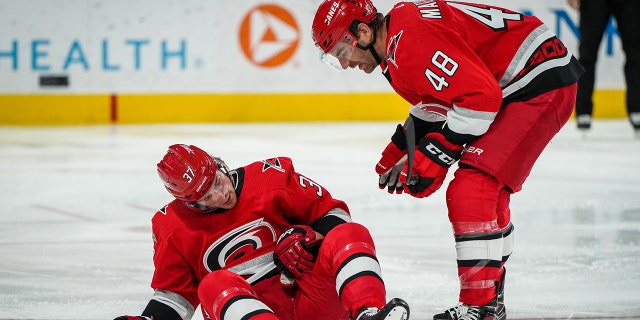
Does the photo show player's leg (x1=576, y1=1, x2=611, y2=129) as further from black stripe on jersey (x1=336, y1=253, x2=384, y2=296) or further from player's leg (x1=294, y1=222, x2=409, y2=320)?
black stripe on jersey (x1=336, y1=253, x2=384, y2=296)

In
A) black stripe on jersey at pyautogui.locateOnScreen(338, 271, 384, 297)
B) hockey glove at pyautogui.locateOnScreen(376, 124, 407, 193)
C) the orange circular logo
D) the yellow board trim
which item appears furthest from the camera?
the yellow board trim

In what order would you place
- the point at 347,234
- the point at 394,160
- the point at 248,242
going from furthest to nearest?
the point at 394,160 → the point at 248,242 → the point at 347,234

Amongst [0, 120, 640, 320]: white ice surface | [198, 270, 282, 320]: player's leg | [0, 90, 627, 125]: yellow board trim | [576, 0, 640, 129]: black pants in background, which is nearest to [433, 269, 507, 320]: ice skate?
[0, 120, 640, 320]: white ice surface

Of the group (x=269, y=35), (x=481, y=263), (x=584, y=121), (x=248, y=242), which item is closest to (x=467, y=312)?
(x=481, y=263)

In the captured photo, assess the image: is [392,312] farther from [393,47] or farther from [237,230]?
[393,47]

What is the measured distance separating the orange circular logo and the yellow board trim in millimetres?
361

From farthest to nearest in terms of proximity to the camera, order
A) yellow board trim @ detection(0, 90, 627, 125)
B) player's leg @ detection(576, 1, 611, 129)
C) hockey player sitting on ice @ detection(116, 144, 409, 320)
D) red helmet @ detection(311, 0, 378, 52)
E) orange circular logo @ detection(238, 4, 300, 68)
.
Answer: yellow board trim @ detection(0, 90, 627, 125) → orange circular logo @ detection(238, 4, 300, 68) → player's leg @ detection(576, 1, 611, 129) → red helmet @ detection(311, 0, 378, 52) → hockey player sitting on ice @ detection(116, 144, 409, 320)

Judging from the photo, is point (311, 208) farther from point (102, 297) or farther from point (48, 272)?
point (48, 272)

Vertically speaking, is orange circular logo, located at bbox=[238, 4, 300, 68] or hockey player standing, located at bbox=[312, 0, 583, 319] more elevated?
hockey player standing, located at bbox=[312, 0, 583, 319]

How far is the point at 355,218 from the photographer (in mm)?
4227

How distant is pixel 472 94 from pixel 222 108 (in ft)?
23.2

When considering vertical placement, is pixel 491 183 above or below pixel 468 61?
below

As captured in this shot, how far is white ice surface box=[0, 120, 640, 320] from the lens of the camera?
115 inches

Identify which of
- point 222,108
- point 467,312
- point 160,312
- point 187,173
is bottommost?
point 222,108
